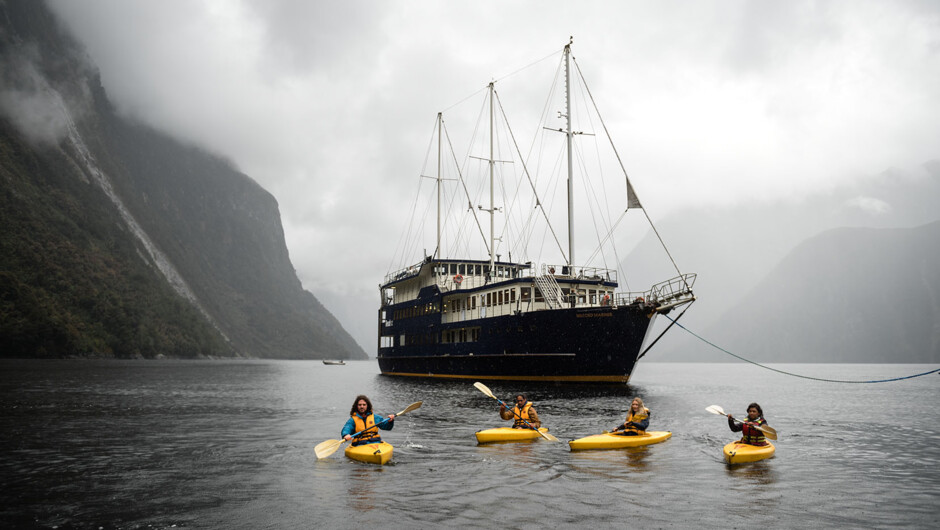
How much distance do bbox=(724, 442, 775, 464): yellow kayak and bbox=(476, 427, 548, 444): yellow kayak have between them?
6144mm

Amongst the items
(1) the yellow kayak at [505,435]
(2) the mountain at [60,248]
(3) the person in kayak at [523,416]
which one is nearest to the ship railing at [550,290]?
(3) the person in kayak at [523,416]

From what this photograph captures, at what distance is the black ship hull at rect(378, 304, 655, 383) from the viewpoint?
44209 mm

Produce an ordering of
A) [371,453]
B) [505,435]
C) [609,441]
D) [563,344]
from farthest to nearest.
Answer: [563,344]
[505,435]
[609,441]
[371,453]

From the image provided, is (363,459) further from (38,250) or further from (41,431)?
(38,250)

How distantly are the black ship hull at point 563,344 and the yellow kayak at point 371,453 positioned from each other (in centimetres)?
2849

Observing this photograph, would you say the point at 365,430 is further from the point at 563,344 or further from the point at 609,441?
the point at 563,344

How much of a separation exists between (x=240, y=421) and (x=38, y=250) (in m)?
134

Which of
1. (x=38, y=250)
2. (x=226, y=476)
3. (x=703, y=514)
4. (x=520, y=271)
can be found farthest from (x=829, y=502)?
(x=38, y=250)

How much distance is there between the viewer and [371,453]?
668 inches

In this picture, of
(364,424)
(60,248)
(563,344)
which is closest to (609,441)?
(364,424)

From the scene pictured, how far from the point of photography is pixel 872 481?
1594 centimetres

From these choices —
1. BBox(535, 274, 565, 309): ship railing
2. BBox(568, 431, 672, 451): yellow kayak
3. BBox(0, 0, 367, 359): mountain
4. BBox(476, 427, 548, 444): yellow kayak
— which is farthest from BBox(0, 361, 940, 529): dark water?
BBox(0, 0, 367, 359): mountain

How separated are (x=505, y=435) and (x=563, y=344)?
25497 mm

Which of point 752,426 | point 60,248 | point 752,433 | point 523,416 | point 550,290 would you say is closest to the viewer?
point 752,426
